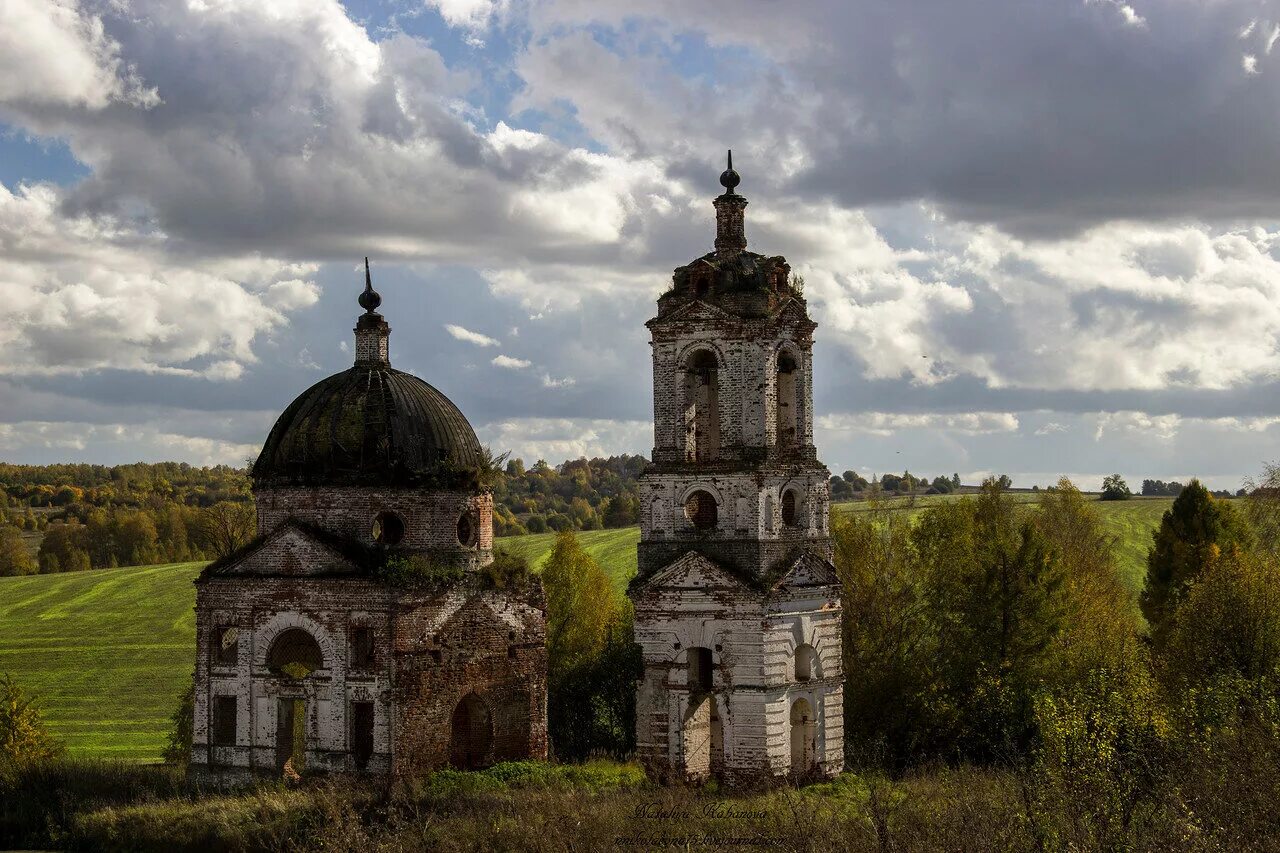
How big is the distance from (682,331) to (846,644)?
13.4 m

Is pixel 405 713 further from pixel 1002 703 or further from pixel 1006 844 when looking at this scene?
pixel 1002 703

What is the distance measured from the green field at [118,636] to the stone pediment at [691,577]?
2054 cm

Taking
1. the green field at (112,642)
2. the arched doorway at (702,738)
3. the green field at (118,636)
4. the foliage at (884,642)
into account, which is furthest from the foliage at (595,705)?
the green field at (112,642)

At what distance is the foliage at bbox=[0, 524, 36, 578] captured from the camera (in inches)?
3260

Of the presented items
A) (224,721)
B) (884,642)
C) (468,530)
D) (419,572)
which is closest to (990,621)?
(884,642)

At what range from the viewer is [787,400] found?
31016 millimetres

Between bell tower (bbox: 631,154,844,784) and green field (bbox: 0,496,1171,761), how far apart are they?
2004 cm

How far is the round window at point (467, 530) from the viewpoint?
3122cm

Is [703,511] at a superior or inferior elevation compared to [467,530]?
superior

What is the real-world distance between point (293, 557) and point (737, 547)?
8.87m

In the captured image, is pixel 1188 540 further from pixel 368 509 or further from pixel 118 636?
pixel 118 636

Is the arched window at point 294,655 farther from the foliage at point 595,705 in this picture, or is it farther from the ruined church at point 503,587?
the foliage at point 595,705

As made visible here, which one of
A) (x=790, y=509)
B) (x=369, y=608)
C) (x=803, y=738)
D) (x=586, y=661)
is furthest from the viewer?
(x=586, y=661)

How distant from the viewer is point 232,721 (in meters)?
29.5
